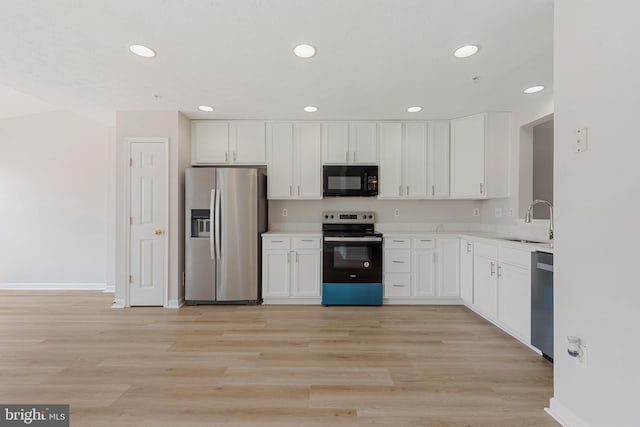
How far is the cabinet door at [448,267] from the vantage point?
3.60 metres

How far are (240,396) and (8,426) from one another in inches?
49.9

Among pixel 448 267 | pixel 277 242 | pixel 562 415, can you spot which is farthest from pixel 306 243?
pixel 562 415

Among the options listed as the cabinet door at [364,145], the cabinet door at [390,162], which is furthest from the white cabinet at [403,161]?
the cabinet door at [364,145]

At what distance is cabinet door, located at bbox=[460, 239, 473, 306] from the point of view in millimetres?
3346

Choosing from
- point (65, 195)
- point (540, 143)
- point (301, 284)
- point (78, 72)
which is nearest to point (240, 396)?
point (301, 284)

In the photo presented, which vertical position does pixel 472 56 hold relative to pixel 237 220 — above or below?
above

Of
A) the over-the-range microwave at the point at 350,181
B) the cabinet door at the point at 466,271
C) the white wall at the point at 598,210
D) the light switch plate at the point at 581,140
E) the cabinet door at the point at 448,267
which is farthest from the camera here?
the over-the-range microwave at the point at 350,181

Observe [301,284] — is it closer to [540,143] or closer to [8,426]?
[8,426]

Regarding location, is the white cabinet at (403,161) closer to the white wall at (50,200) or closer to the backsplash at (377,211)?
the backsplash at (377,211)

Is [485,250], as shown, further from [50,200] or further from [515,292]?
[50,200]

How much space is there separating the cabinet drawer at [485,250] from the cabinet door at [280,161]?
2.37m

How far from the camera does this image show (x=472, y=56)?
7.31ft

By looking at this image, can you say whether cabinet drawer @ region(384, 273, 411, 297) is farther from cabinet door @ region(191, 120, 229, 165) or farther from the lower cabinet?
cabinet door @ region(191, 120, 229, 165)

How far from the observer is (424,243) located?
3631mm
